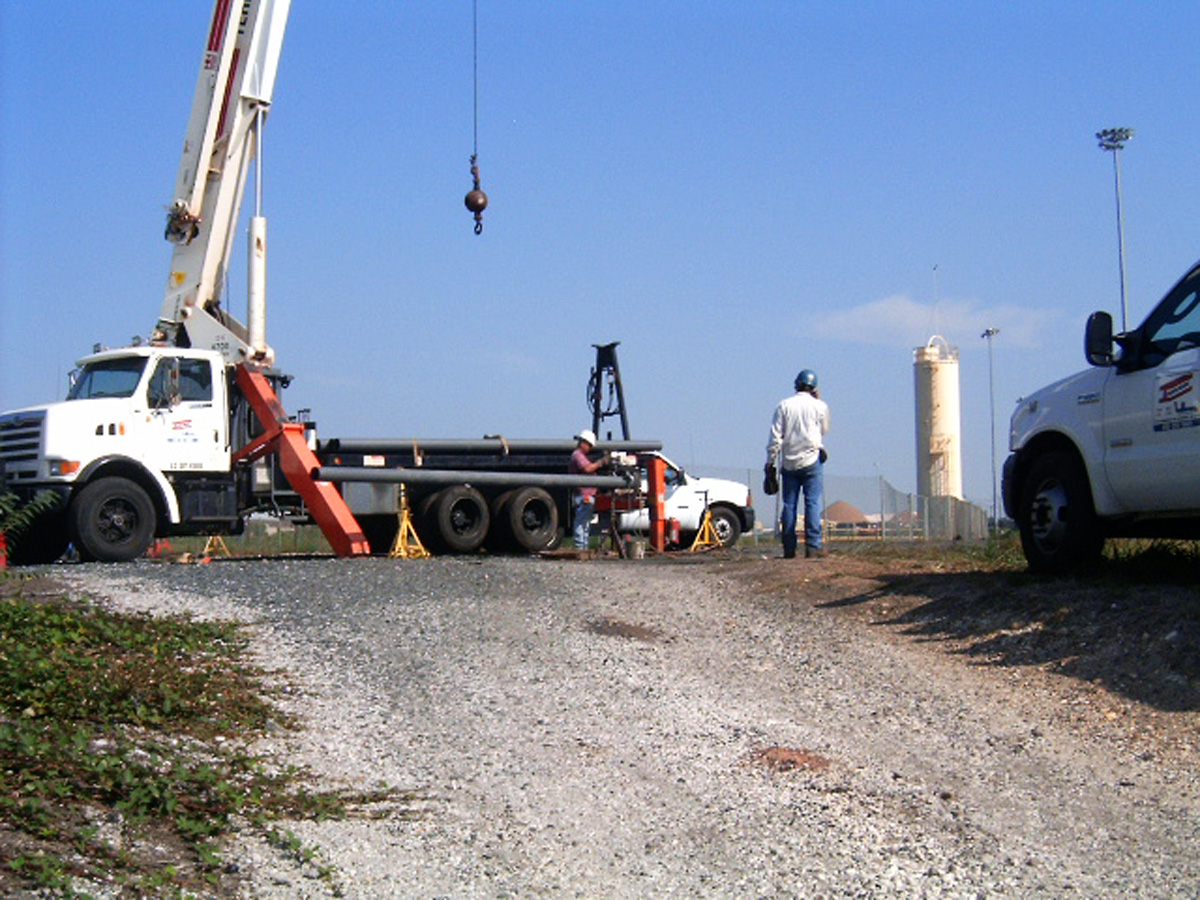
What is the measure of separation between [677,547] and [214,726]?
17.4 meters

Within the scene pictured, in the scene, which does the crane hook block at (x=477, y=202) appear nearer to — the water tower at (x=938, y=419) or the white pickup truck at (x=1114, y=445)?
the white pickup truck at (x=1114, y=445)

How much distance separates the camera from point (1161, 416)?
890 cm

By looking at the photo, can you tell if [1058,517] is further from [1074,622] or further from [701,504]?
[701,504]

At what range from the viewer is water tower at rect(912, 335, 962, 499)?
59.2 m

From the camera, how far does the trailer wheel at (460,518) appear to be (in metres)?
18.1

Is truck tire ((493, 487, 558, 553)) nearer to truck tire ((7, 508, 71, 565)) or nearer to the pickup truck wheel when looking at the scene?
truck tire ((7, 508, 71, 565))

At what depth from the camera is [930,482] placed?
59.3 meters

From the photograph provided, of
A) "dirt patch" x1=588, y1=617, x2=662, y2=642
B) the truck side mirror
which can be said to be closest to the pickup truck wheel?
"dirt patch" x1=588, y1=617, x2=662, y2=642

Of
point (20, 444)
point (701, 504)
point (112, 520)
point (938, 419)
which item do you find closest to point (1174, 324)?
point (112, 520)

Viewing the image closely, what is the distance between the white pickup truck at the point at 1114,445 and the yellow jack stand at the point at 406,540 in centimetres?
863

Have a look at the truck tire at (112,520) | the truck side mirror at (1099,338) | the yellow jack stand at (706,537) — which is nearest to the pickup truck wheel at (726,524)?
the yellow jack stand at (706,537)

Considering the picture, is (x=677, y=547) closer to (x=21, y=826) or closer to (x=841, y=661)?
(x=841, y=661)

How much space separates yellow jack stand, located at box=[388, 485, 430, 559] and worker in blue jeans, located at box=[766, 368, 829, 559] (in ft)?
16.8

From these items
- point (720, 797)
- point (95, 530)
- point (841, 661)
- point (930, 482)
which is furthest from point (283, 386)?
point (930, 482)
